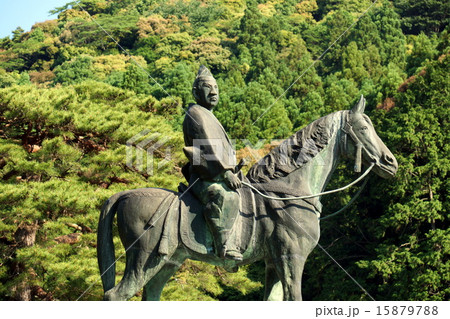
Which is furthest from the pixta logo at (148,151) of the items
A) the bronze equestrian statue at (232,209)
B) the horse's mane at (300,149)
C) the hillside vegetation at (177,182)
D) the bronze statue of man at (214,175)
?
the horse's mane at (300,149)

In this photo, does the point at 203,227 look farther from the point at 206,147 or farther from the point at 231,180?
the point at 206,147

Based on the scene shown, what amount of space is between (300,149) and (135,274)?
216 cm

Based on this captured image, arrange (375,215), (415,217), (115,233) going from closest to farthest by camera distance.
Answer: (115,233) → (415,217) → (375,215)

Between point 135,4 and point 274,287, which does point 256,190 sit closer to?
point 274,287

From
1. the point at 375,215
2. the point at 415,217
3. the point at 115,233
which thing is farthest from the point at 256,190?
the point at 375,215

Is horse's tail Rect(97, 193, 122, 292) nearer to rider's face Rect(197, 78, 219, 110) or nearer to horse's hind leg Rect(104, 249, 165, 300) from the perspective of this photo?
horse's hind leg Rect(104, 249, 165, 300)

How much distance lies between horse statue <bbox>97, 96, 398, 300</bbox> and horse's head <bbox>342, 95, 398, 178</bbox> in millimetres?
11

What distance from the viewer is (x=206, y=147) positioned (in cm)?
709

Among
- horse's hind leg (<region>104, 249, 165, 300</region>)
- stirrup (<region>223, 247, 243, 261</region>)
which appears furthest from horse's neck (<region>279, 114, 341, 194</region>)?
horse's hind leg (<region>104, 249, 165, 300</region>)

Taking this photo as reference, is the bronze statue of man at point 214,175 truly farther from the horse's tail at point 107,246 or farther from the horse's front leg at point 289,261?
the horse's tail at point 107,246

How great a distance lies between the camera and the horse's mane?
7262mm

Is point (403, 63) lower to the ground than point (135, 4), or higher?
lower

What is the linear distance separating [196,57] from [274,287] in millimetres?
47824

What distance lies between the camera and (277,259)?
280 inches
